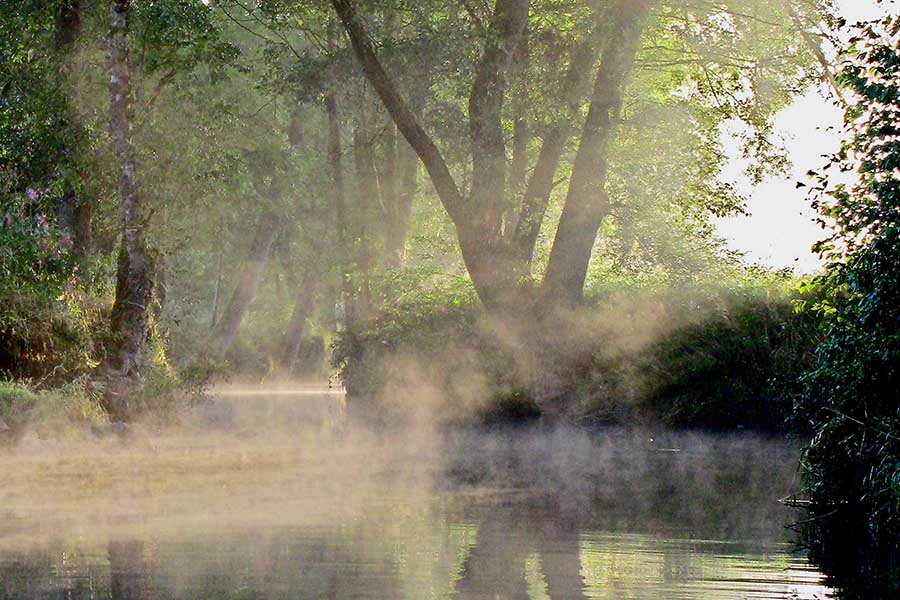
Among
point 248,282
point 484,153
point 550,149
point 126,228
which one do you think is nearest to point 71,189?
point 126,228

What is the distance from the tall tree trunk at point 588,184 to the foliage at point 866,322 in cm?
1446

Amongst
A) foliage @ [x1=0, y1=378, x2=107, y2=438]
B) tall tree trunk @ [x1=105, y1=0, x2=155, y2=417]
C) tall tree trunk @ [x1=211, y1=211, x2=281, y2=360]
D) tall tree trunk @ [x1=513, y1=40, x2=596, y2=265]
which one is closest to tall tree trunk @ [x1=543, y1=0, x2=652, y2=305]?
tall tree trunk @ [x1=513, y1=40, x2=596, y2=265]

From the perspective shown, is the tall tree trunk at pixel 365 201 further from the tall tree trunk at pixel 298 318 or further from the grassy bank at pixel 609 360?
the tall tree trunk at pixel 298 318

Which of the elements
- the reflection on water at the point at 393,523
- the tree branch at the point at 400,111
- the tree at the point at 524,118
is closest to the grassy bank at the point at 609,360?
the tree at the point at 524,118

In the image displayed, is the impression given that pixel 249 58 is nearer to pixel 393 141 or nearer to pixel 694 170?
pixel 393 141

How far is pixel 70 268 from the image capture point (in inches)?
765

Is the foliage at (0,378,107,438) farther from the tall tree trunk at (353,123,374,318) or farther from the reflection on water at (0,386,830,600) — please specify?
the tall tree trunk at (353,123,374,318)

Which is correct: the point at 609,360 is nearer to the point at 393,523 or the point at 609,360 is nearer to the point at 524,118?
the point at 524,118

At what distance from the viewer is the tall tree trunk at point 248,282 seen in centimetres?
4819

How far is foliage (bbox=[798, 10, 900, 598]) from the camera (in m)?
9.15

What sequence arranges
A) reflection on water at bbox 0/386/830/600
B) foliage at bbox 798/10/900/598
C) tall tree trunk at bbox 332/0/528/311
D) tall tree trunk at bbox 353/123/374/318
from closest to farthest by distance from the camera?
reflection on water at bbox 0/386/830/600 < foliage at bbox 798/10/900/598 < tall tree trunk at bbox 332/0/528/311 < tall tree trunk at bbox 353/123/374/318

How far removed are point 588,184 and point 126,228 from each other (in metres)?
9.03

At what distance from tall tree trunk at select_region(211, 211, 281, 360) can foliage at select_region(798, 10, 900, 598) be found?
127ft

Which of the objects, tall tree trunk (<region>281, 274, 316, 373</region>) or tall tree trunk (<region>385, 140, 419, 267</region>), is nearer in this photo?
tall tree trunk (<region>385, 140, 419, 267</region>)
